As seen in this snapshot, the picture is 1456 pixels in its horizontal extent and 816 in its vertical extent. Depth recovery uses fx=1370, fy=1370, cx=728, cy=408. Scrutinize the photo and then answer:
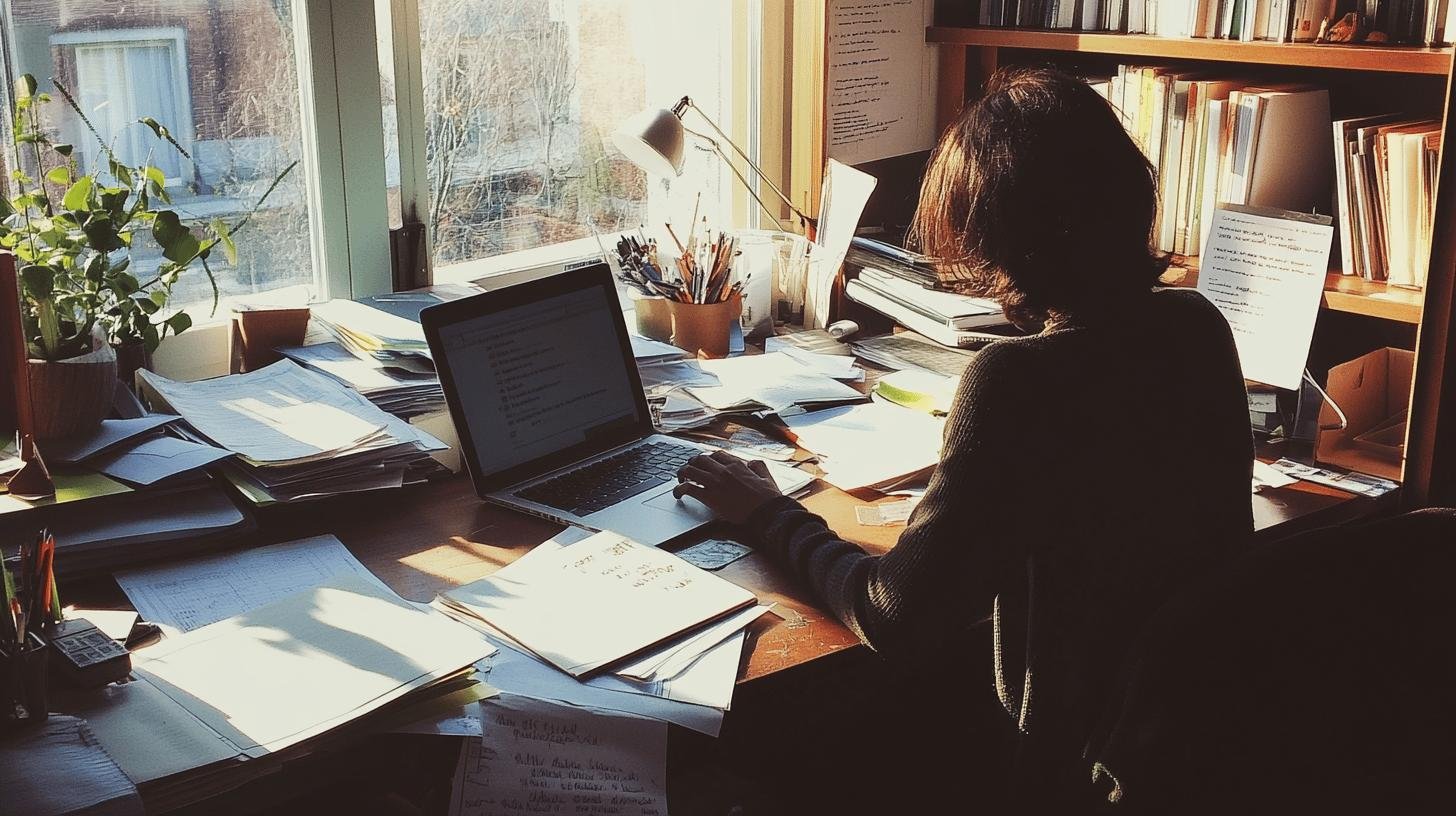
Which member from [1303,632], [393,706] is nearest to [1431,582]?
[1303,632]

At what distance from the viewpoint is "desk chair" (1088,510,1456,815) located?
45.2 inches

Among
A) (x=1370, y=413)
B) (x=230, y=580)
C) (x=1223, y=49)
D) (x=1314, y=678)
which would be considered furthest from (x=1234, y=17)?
(x=230, y=580)

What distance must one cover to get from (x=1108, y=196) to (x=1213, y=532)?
36 cm

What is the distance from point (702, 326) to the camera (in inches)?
86.6

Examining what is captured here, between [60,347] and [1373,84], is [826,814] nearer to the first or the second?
[60,347]

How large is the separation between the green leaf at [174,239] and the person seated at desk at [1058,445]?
86 cm

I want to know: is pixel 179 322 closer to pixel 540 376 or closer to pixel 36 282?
pixel 36 282

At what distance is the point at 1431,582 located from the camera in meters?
1.15

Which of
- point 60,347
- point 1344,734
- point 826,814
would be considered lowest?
point 826,814

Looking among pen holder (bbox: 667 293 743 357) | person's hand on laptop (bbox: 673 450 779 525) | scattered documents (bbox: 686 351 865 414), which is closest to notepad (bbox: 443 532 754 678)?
person's hand on laptop (bbox: 673 450 779 525)

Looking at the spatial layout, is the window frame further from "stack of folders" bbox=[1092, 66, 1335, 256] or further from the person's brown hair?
"stack of folders" bbox=[1092, 66, 1335, 256]

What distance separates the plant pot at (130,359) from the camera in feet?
5.62

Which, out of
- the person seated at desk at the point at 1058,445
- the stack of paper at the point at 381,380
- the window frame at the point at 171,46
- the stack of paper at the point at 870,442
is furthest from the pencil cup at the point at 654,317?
A: the person seated at desk at the point at 1058,445

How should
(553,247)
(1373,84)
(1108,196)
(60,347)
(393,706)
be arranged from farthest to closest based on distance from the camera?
(553,247), (1373,84), (60,347), (1108,196), (393,706)
